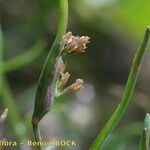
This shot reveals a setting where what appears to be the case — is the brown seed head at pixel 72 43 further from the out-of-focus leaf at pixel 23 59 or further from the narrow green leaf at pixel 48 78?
the out-of-focus leaf at pixel 23 59

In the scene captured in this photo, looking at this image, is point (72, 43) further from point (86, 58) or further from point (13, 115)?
point (86, 58)

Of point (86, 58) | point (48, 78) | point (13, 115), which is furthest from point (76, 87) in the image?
point (86, 58)

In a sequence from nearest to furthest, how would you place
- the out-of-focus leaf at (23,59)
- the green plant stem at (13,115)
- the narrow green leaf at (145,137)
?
the narrow green leaf at (145,137) < the green plant stem at (13,115) < the out-of-focus leaf at (23,59)

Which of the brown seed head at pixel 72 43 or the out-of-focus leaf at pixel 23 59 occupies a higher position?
the out-of-focus leaf at pixel 23 59

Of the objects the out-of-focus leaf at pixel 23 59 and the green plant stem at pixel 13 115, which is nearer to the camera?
the green plant stem at pixel 13 115

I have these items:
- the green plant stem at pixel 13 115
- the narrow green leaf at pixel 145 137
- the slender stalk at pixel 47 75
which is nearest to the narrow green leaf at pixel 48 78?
the slender stalk at pixel 47 75

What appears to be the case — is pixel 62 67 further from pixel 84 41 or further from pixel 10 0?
pixel 10 0

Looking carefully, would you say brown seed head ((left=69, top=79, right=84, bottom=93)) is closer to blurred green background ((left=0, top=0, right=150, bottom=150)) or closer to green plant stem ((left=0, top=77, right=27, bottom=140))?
green plant stem ((left=0, top=77, right=27, bottom=140))

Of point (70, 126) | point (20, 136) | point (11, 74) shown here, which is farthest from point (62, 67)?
point (11, 74)
